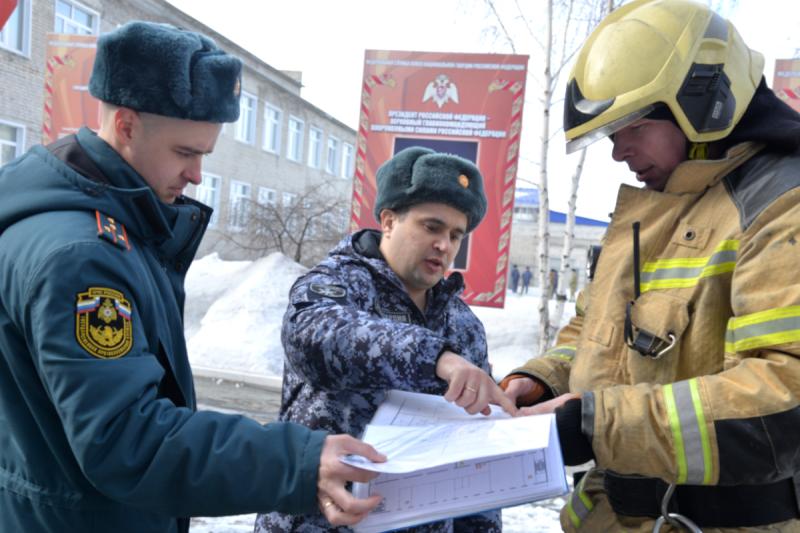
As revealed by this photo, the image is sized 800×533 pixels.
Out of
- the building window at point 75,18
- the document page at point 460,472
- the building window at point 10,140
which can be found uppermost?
the building window at point 75,18

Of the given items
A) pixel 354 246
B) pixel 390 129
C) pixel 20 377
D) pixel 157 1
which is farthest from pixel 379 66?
pixel 157 1

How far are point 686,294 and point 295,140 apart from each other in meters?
28.5

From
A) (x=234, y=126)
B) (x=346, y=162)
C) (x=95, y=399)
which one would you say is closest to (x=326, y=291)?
(x=95, y=399)

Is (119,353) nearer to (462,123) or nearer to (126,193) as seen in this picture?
(126,193)

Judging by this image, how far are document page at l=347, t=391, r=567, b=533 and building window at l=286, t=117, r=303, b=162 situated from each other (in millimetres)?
27578

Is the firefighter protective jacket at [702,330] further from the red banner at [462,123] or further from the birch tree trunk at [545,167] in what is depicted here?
the birch tree trunk at [545,167]

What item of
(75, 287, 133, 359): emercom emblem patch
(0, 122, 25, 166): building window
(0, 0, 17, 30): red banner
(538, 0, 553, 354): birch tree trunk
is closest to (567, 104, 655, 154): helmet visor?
(75, 287, 133, 359): emercom emblem patch

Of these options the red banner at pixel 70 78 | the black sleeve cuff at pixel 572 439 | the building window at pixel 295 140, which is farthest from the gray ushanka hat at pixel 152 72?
the building window at pixel 295 140

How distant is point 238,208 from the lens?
762 inches

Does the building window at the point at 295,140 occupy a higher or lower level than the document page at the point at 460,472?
higher

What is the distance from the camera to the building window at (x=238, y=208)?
17953 mm

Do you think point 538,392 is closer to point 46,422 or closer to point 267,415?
point 46,422

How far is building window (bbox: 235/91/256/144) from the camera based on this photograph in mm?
24578

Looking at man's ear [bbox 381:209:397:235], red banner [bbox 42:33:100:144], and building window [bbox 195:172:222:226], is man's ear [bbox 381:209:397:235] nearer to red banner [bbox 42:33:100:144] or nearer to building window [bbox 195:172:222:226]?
red banner [bbox 42:33:100:144]
